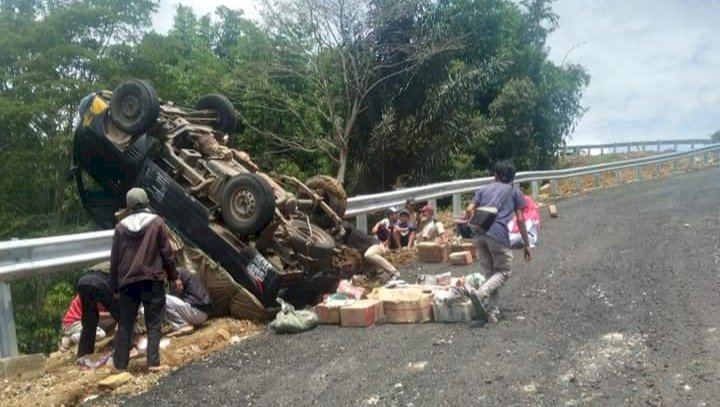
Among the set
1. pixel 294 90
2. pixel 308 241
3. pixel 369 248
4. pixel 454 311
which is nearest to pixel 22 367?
pixel 308 241

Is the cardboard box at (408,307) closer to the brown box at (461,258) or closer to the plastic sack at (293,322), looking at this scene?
the plastic sack at (293,322)

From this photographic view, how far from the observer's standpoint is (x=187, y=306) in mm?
7664

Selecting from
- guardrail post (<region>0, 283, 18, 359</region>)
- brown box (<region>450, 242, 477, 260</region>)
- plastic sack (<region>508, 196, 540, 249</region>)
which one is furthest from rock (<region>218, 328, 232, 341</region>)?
plastic sack (<region>508, 196, 540, 249</region>)

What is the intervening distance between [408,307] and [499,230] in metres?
1.26

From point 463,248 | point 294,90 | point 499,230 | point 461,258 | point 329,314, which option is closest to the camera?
point 329,314

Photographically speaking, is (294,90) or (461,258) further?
(294,90)

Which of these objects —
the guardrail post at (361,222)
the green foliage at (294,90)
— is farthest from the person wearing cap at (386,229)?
the green foliage at (294,90)

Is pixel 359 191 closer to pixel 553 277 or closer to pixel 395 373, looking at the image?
pixel 553 277

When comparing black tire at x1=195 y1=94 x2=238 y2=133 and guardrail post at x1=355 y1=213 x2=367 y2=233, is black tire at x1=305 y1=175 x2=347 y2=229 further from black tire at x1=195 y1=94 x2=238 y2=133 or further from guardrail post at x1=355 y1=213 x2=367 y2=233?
guardrail post at x1=355 y1=213 x2=367 y2=233

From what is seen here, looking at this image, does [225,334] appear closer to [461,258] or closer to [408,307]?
[408,307]

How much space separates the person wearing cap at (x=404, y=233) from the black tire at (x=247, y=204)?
417 centimetres

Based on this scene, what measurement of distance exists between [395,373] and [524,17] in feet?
91.7

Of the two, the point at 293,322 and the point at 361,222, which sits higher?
the point at 361,222

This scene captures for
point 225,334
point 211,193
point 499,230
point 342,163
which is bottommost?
point 225,334
